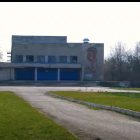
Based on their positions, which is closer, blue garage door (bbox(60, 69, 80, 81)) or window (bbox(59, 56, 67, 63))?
blue garage door (bbox(60, 69, 80, 81))

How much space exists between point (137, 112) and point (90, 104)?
6.80 meters

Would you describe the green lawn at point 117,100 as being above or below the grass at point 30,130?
below

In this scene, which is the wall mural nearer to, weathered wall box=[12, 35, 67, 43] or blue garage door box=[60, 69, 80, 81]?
blue garage door box=[60, 69, 80, 81]

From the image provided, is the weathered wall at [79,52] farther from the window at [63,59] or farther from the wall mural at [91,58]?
the window at [63,59]

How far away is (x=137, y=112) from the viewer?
1617 centimetres

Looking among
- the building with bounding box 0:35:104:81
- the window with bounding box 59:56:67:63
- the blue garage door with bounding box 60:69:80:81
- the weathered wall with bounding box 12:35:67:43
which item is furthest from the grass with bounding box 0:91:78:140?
the weathered wall with bounding box 12:35:67:43

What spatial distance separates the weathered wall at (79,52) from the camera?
76062mm

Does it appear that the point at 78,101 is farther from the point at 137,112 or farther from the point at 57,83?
the point at 57,83

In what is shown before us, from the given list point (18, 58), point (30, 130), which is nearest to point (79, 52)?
point (18, 58)

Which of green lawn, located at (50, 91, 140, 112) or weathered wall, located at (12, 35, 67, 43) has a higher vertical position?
weathered wall, located at (12, 35, 67, 43)

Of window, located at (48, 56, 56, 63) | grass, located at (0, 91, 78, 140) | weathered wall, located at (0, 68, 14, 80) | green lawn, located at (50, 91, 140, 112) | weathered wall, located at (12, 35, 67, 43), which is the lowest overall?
green lawn, located at (50, 91, 140, 112)

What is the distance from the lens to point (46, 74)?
75500 mm

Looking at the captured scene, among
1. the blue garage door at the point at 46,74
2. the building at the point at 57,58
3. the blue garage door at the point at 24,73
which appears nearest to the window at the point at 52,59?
the building at the point at 57,58

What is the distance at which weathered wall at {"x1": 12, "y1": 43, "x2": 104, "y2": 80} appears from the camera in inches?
2995
